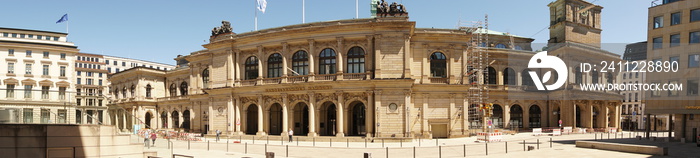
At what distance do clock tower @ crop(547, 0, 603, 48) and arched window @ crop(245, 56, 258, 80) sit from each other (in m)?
45.3

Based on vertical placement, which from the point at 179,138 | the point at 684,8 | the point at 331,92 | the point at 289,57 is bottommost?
the point at 179,138

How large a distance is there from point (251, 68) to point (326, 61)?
1000 centimetres

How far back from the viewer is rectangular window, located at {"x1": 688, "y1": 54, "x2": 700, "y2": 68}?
39072mm

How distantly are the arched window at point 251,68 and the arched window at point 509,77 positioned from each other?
31171 millimetres

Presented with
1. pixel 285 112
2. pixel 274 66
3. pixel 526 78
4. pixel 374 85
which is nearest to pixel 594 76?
pixel 526 78

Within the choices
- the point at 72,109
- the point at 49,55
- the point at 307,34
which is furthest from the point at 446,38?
the point at 49,55

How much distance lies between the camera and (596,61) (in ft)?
212

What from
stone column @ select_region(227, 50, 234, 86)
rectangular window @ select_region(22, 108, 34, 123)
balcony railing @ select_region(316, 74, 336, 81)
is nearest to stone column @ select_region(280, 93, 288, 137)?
balcony railing @ select_region(316, 74, 336, 81)

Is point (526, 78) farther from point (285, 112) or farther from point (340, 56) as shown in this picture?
point (285, 112)

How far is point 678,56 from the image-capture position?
133 ft

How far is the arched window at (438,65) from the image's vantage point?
5003cm

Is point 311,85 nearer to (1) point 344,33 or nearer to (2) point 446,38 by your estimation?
(1) point 344,33

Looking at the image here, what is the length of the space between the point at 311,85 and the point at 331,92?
2158mm

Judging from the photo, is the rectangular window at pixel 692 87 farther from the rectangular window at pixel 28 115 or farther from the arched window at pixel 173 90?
the arched window at pixel 173 90
